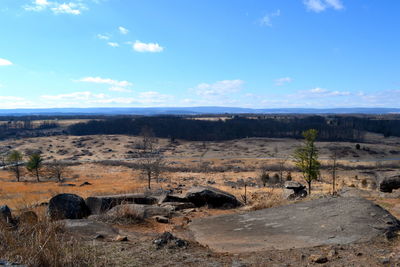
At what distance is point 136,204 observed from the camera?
13.5 meters

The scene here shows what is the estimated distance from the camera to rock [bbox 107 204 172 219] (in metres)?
11.1

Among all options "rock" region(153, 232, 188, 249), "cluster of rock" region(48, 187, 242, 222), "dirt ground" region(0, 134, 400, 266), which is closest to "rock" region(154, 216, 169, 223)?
"cluster of rock" region(48, 187, 242, 222)

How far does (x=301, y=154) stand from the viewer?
34.6m

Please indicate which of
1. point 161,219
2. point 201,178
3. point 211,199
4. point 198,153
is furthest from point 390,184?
point 198,153

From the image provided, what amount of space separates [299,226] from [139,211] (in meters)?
5.84

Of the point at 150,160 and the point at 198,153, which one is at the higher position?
the point at 150,160

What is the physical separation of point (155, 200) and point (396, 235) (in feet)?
35.8

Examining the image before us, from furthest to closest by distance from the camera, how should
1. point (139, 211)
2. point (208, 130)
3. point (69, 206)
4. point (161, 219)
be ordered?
point (208, 130)
point (139, 211)
point (69, 206)
point (161, 219)

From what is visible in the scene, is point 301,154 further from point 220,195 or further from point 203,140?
point 203,140

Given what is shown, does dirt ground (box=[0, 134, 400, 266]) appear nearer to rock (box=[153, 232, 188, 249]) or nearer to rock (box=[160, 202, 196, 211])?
rock (box=[153, 232, 188, 249])

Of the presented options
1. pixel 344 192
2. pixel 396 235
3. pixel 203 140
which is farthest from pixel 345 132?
pixel 396 235

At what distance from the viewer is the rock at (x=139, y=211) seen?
1107 cm

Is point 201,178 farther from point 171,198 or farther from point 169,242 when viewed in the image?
point 169,242

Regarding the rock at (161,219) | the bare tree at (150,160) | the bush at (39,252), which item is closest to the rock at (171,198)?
the rock at (161,219)
